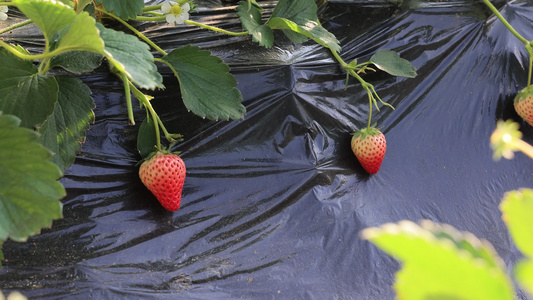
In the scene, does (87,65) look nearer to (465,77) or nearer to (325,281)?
(325,281)

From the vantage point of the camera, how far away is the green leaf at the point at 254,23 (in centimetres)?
98

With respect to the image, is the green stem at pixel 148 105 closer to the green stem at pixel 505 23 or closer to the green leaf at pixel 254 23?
the green leaf at pixel 254 23

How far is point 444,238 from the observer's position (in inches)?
4.4

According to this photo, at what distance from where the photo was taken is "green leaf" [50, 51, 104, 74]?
0.79m

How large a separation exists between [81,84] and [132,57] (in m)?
0.31

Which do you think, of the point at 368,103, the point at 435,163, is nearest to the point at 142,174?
the point at 368,103

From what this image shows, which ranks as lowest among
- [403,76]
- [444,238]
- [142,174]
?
[142,174]

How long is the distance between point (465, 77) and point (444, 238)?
1237 mm

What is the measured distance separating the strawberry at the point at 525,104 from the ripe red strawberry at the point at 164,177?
33.6 inches

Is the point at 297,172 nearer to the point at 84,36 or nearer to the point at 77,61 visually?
the point at 77,61

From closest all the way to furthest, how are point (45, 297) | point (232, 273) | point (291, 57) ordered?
point (45, 297) < point (232, 273) < point (291, 57)

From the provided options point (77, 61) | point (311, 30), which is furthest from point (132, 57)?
point (311, 30)

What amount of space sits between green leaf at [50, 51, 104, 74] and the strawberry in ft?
3.24

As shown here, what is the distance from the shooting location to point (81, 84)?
817 mm
